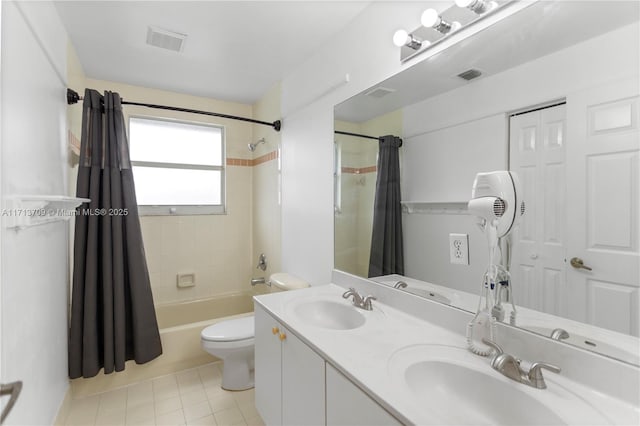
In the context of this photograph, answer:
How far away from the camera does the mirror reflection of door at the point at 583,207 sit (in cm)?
77

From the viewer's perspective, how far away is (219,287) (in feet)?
10.2

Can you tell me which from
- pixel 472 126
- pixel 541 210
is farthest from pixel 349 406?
pixel 472 126

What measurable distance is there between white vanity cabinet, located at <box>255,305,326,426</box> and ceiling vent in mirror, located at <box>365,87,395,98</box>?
1.23 m

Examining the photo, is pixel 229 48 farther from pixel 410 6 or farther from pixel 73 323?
pixel 73 323

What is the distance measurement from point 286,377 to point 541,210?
1146 millimetres

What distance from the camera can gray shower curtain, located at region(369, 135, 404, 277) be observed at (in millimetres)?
1504

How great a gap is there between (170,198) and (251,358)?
1702mm

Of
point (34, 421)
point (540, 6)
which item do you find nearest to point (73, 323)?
point (34, 421)

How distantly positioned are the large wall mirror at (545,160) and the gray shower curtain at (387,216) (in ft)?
0.27

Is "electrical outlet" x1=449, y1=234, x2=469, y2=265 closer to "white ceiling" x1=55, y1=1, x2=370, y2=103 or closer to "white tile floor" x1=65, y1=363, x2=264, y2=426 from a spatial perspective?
"white ceiling" x1=55, y1=1, x2=370, y2=103

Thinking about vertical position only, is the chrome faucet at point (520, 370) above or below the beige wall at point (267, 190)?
below

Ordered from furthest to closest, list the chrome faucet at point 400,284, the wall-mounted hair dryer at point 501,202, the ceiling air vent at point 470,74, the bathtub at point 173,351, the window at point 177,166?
1. the window at point 177,166
2. the bathtub at point 173,351
3. the chrome faucet at point 400,284
4. the ceiling air vent at point 470,74
5. the wall-mounted hair dryer at point 501,202

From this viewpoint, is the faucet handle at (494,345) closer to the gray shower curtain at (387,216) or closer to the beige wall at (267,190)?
the gray shower curtain at (387,216)

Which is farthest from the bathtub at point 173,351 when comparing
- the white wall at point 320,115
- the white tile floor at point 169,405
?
the white wall at point 320,115
